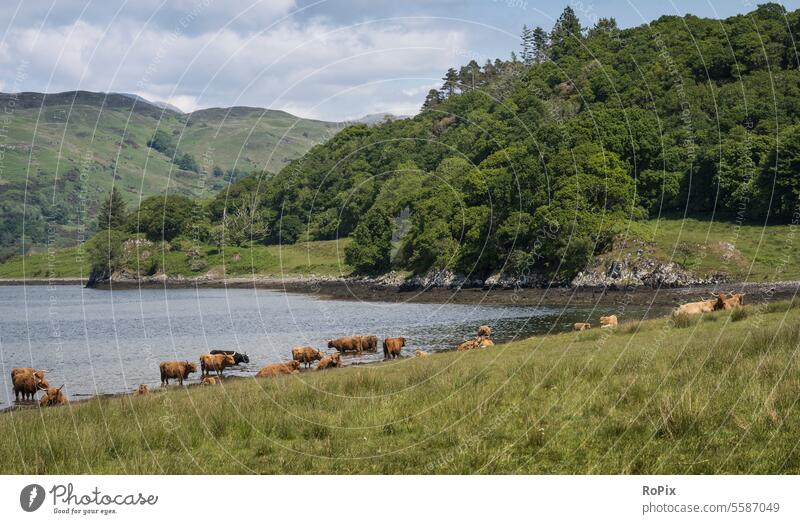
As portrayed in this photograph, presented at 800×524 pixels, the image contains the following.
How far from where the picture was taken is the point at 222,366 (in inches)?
1571

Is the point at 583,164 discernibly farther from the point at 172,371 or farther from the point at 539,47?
the point at 172,371

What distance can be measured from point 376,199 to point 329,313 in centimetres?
6058

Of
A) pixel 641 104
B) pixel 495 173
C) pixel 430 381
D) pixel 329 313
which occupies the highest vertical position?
pixel 641 104

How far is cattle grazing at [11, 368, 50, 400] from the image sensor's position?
34.2m

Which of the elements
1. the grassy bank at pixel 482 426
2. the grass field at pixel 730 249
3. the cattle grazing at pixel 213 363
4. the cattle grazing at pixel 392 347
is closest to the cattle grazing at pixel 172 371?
the cattle grazing at pixel 213 363

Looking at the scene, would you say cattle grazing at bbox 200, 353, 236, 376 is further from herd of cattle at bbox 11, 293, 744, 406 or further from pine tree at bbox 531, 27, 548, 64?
pine tree at bbox 531, 27, 548, 64

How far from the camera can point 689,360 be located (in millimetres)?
15016

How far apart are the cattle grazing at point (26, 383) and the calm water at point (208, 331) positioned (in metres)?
0.68

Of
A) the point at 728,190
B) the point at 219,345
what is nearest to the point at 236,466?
the point at 219,345

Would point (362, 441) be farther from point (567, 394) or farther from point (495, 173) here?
point (495, 173)

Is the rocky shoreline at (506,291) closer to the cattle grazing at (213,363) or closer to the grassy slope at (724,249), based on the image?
the grassy slope at (724,249)

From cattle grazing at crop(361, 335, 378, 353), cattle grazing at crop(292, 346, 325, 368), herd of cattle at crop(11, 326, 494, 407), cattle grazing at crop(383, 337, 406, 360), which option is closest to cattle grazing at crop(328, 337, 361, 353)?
herd of cattle at crop(11, 326, 494, 407)

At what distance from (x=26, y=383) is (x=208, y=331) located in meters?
37.3

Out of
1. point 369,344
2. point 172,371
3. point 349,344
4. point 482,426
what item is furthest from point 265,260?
point 482,426
